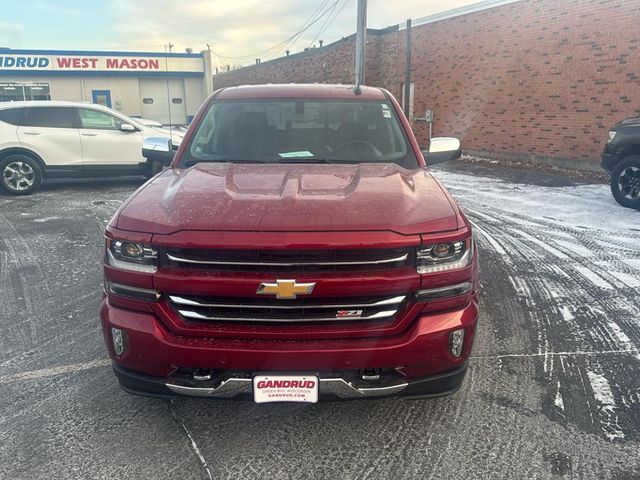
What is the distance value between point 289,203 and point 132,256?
79 cm

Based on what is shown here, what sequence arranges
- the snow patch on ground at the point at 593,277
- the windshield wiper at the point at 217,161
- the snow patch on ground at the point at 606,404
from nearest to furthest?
1. the snow patch on ground at the point at 606,404
2. the windshield wiper at the point at 217,161
3. the snow patch on ground at the point at 593,277

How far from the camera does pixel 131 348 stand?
7.80 feet

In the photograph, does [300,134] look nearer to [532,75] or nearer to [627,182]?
[627,182]

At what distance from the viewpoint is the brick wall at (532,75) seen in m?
12.0

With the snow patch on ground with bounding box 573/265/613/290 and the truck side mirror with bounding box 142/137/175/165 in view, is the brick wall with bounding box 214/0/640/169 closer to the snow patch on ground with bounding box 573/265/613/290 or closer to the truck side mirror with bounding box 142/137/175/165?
the snow patch on ground with bounding box 573/265/613/290

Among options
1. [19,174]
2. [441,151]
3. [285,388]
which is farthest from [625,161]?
[19,174]

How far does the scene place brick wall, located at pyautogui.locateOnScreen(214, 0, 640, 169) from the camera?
1205 centimetres

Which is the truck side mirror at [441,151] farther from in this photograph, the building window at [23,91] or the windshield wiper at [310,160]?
the building window at [23,91]

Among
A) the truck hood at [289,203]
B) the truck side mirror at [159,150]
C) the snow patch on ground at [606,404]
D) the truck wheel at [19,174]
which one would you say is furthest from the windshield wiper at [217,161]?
the truck wheel at [19,174]

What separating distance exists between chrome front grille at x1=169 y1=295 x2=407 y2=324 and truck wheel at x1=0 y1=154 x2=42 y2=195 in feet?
29.1

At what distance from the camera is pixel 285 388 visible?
2.30 metres

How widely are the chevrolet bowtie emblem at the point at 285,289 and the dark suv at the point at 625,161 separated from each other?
7.69m

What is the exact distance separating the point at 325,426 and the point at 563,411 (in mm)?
1351

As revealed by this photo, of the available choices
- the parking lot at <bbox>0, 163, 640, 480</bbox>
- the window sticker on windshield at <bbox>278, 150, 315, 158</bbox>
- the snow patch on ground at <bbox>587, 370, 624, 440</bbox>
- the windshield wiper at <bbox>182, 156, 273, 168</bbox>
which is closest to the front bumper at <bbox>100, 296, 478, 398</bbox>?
the parking lot at <bbox>0, 163, 640, 480</bbox>
